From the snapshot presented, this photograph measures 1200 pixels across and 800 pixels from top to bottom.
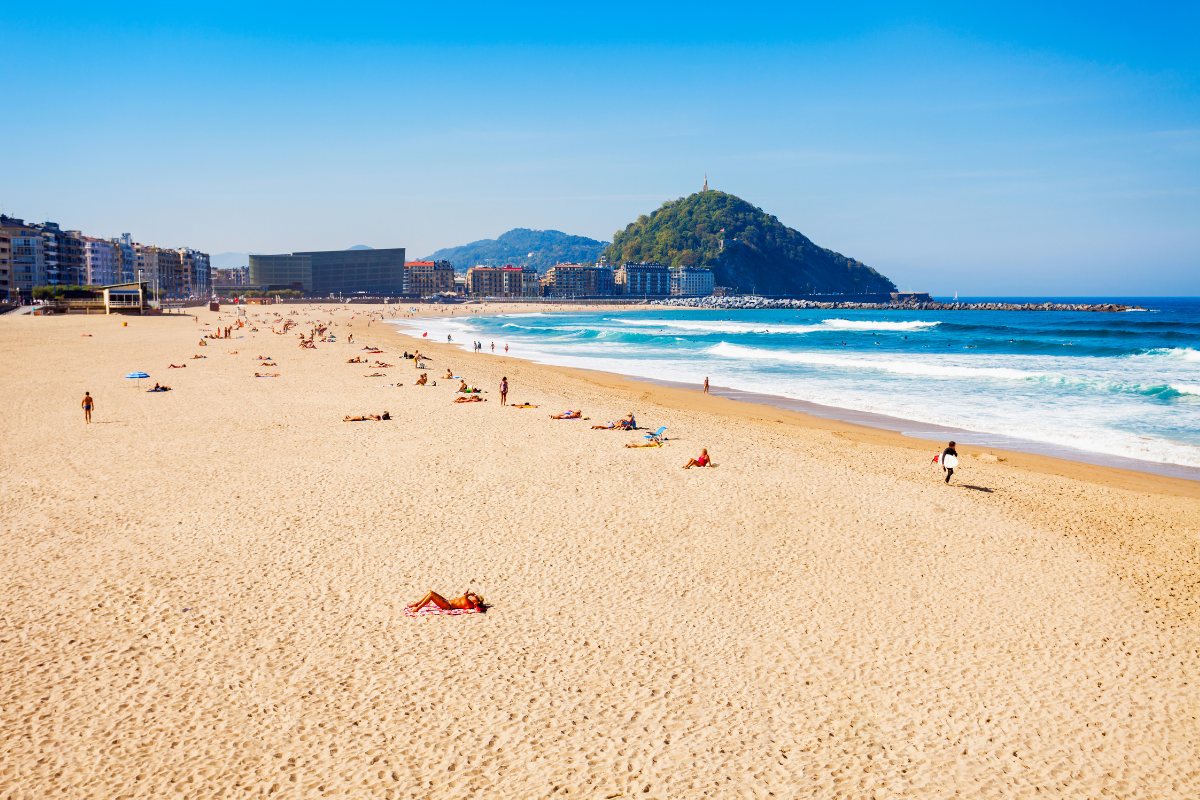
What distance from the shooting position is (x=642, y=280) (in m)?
179

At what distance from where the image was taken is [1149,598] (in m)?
7.73

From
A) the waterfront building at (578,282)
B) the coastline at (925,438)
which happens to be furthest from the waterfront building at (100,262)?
the coastline at (925,438)

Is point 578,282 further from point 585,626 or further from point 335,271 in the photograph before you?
point 585,626

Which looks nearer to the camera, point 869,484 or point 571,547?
point 571,547

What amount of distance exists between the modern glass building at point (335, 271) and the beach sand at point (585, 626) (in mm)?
153795

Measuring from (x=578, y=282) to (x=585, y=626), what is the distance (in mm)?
172534

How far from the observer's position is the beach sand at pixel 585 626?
16.3 feet

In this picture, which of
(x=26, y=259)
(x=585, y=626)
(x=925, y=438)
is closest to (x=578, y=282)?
(x=26, y=259)

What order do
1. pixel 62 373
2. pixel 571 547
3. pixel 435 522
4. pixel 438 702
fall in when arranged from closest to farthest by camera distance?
pixel 438 702 < pixel 571 547 < pixel 435 522 < pixel 62 373

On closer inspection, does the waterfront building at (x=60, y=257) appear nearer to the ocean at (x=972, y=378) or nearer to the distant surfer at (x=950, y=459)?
the ocean at (x=972, y=378)

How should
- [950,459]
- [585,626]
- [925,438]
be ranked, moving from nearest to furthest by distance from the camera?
[585,626] < [950,459] < [925,438]

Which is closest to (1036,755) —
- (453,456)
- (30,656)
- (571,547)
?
(571,547)

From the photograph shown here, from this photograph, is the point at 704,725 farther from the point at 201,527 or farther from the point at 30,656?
the point at 201,527

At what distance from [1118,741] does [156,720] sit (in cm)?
713
